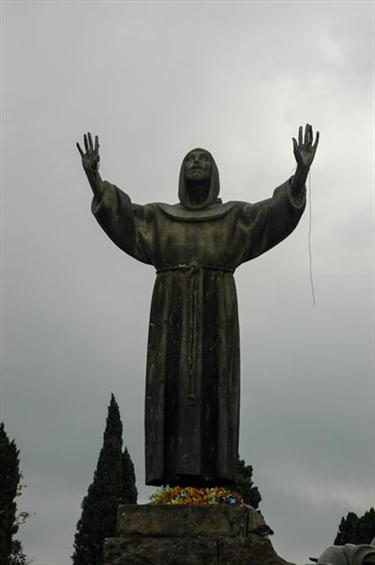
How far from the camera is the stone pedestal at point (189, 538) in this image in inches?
380

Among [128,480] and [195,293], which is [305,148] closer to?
[195,293]

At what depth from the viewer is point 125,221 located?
11422 millimetres

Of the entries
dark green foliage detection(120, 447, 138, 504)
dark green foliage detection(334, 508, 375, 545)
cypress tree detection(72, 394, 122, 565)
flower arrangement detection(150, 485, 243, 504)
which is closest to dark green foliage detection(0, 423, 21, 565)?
cypress tree detection(72, 394, 122, 565)

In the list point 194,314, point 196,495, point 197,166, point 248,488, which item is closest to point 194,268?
point 194,314

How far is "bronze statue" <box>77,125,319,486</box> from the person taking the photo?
→ 1062 centimetres

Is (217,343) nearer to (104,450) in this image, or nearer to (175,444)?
(175,444)

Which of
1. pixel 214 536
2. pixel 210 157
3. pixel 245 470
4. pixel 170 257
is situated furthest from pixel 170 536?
pixel 245 470

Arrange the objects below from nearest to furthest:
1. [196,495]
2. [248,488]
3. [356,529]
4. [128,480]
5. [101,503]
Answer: [196,495]
[356,529]
[248,488]
[101,503]
[128,480]

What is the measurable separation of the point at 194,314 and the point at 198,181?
4.77 ft

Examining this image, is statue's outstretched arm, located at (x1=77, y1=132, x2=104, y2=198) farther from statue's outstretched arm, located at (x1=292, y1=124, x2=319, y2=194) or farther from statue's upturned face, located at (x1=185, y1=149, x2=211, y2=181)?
statue's outstretched arm, located at (x1=292, y1=124, x2=319, y2=194)

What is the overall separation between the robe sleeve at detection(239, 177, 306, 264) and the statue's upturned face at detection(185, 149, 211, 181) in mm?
552

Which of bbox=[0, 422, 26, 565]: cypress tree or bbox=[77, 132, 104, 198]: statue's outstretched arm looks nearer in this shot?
bbox=[77, 132, 104, 198]: statue's outstretched arm

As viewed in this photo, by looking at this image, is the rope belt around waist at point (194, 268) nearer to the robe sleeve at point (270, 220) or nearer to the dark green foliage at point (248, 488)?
the robe sleeve at point (270, 220)

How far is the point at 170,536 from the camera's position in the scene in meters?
9.88
